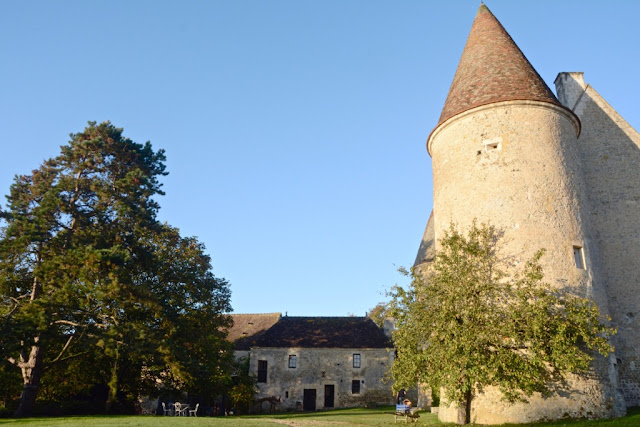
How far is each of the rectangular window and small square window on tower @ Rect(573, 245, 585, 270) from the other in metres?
23.3

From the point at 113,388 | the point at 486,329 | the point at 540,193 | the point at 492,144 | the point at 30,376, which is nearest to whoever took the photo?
the point at 486,329

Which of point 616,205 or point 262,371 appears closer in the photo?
point 616,205

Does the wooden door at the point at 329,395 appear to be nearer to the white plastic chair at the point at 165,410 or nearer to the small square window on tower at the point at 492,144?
the white plastic chair at the point at 165,410

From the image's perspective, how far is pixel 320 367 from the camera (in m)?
32.1

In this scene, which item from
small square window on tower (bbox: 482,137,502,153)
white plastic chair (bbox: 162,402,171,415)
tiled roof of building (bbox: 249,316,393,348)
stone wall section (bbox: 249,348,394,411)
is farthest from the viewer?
tiled roof of building (bbox: 249,316,393,348)

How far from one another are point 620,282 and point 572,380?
746 cm

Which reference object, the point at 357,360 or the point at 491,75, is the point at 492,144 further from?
the point at 357,360

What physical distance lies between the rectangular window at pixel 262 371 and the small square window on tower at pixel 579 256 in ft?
76.5

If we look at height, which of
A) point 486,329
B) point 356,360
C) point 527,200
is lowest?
point 356,360

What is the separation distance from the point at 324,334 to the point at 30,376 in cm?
1969

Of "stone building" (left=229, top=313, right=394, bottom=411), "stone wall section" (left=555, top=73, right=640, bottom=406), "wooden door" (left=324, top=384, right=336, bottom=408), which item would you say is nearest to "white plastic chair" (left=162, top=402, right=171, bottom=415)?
"stone building" (left=229, top=313, right=394, bottom=411)

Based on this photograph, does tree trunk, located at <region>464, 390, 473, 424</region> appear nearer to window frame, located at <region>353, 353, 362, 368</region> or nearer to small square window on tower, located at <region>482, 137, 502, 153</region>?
small square window on tower, located at <region>482, 137, 502, 153</region>

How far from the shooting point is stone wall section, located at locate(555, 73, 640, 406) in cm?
1784

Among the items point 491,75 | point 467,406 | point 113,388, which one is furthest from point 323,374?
point 491,75
